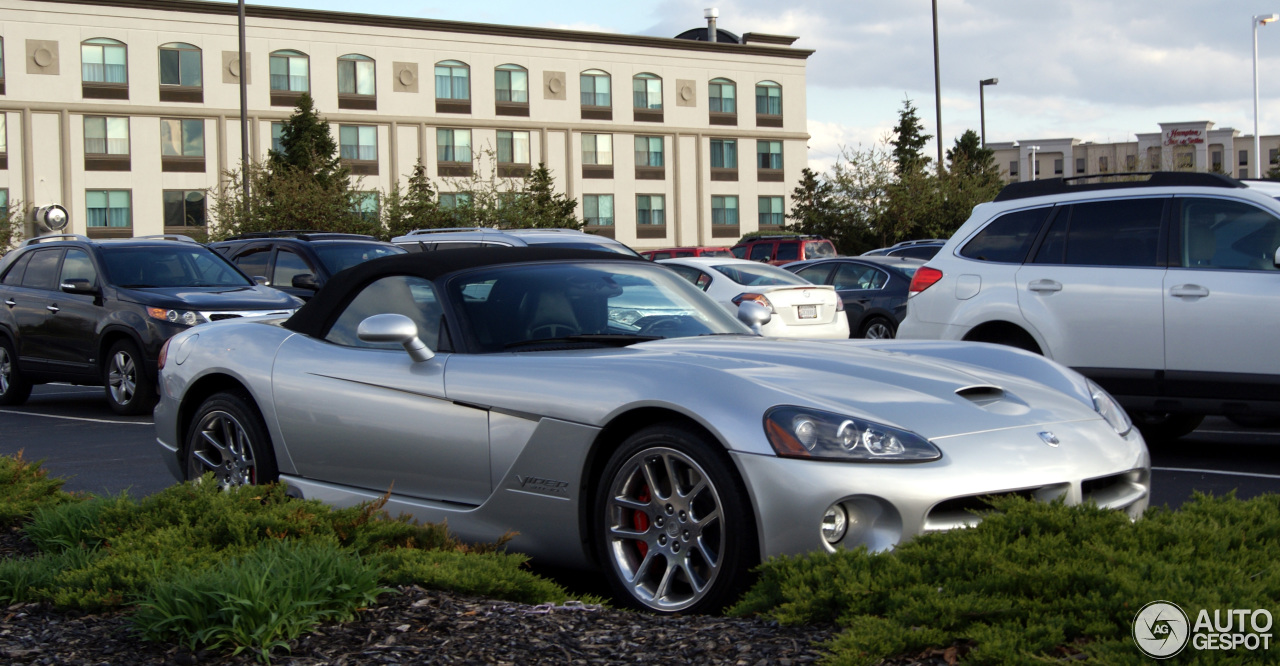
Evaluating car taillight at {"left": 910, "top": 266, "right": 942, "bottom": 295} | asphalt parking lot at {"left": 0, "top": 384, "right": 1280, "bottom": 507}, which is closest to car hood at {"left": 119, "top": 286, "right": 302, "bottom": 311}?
asphalt parking lot at {"left": 0, "top": 384, "right": 1280, "bottom": 507}

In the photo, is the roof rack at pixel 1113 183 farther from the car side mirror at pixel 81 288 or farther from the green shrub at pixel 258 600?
the car side mirror at pixel 81 288

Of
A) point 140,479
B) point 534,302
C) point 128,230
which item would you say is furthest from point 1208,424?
point 128,230

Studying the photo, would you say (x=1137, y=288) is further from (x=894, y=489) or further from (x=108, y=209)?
(x=108, y=209)

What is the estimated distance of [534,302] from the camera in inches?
217

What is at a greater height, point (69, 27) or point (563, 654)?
point (69, 27)

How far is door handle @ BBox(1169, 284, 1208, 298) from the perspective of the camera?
A: 7.95m

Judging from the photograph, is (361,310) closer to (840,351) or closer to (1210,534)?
(840,351)

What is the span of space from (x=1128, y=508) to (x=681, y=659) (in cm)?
210

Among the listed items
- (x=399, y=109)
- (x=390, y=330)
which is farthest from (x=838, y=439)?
(x=399, y=109)

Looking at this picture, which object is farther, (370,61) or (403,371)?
(370,61)

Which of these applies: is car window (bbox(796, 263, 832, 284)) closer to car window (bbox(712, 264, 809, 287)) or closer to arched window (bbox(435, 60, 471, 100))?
car window (bbox(712, 264, 809, 287))

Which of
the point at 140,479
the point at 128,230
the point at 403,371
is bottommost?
the point at 140,479

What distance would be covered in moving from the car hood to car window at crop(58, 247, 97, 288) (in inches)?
31.1

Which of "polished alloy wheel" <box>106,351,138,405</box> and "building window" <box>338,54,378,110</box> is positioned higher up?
"building window" <box>338,54,378,110</box>
